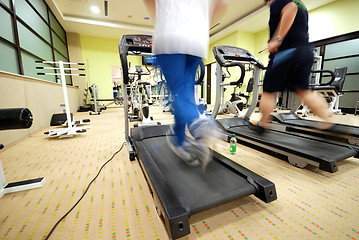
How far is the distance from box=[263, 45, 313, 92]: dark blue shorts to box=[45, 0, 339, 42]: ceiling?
135 inches

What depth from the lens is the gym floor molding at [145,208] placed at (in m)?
0.72

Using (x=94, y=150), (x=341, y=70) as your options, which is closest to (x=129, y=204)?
(x=94, y=150)

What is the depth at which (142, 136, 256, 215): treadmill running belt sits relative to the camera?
739 millimetres

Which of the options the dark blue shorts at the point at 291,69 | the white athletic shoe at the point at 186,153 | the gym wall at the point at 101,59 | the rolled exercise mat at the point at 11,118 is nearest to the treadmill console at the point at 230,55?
the dark blue shorts at the point at 291,69

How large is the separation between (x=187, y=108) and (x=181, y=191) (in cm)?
48

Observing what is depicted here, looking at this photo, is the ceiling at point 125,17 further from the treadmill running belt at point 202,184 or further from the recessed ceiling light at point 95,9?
the treadmill running belt at point 202,184

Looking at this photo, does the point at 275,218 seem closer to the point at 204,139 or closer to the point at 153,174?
the point at 204,139

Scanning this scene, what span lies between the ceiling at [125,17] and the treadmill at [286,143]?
110 inches

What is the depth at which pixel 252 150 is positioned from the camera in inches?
67.0

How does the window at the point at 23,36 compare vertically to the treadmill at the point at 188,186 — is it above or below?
above

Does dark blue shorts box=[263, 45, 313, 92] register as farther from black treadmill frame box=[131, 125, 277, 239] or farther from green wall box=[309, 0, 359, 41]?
green wall box=[309, 0, 359, 41]

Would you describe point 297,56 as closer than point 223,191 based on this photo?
No

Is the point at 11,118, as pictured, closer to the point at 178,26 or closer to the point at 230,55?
the point at 178,26

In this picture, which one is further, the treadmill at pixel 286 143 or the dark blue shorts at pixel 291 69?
the dark blue shorts at pixel 291 69
